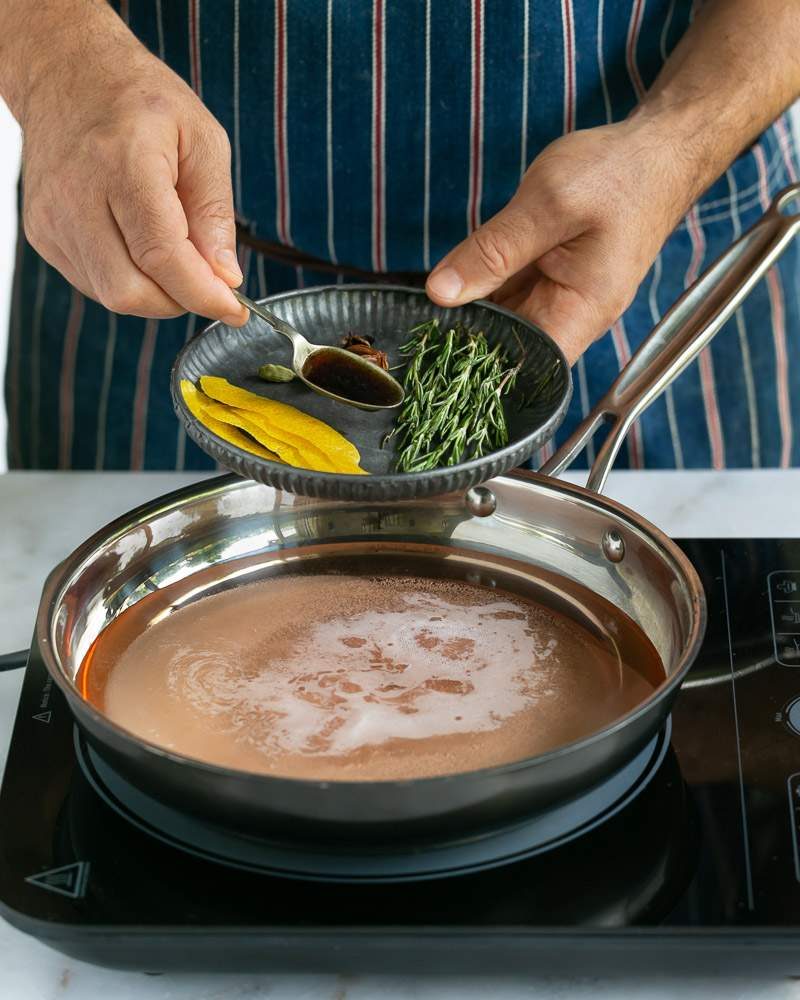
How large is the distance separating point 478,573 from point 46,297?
809 mm

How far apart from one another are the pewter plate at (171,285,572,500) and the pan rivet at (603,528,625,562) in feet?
0.28

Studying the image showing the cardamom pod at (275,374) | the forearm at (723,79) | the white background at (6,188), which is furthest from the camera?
the white background at (6,188)

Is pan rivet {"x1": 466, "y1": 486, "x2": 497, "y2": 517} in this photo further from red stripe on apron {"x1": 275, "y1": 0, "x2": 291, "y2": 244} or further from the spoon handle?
red stripe on apron {"x1": 275, "y1": 0, "x2": 291, "y2": 244}

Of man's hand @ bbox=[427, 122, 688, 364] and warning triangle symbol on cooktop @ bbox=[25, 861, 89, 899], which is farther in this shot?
man's hand @ bbox=[427, 122, 688, 364]

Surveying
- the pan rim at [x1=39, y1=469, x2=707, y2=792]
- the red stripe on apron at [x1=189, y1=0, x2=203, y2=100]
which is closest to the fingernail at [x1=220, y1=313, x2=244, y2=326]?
the pan rim at [x1=39, y1=469, x2=707, y2=792]

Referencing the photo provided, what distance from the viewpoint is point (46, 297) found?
1498 millimetres

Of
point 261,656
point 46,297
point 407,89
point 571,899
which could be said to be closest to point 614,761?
point 571,899

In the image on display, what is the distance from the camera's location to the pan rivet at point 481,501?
0.96 meters

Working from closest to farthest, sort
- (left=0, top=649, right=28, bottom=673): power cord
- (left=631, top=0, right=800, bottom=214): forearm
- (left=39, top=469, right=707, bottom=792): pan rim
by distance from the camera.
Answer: (left=39, top=469, right=707, bottom=792): pan rim, (left=0, top=649, right=28, bottom=673): power cord, (left=631, top=0, right=800, bottom=214): forearm

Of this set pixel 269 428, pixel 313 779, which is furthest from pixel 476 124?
pixel 313 779

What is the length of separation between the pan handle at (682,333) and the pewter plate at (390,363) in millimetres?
63

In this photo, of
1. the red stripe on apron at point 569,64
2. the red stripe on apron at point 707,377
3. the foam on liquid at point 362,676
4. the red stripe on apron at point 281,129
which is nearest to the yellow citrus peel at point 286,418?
the foam on liquid at point 362,676

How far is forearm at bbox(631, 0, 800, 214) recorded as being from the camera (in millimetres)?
1209

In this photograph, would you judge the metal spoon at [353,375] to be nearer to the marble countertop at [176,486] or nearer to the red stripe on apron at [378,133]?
the marble countertop at [176,486]
